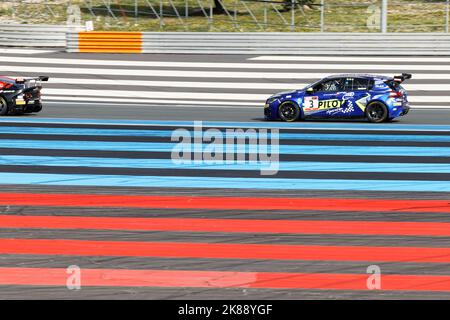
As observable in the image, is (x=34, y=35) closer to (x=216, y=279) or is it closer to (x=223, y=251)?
(x=223, y=251)

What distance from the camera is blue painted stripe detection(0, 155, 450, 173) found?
16.6m

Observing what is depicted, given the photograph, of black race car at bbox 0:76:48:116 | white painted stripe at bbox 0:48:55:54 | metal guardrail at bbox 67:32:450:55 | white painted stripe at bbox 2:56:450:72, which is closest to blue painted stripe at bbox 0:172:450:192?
black race car at bbox 0:76:48:116

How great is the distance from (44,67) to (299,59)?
9465 mm

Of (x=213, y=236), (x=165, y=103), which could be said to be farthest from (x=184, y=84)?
(x=213, y=236)

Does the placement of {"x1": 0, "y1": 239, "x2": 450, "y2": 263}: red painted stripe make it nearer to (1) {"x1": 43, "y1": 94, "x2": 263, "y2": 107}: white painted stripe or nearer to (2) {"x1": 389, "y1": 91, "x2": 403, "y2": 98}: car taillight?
(2) {"x1": 389, "y1": 91, "x2": 403, "y2": 98}: car taillight

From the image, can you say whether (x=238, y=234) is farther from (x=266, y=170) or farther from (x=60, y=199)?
(x=266, y=170)

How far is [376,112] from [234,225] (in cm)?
1180

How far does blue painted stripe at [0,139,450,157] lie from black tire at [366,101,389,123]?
3905 millimetres

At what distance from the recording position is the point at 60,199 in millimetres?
13766

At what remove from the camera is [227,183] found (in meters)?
→ 15.2

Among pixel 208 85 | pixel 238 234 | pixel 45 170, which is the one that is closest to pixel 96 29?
pixel 208 85

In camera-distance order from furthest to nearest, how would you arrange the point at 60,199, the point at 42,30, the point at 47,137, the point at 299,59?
the point at 42,30 < the point at 299,59 < the point at 47,137 < the point at 60,199
